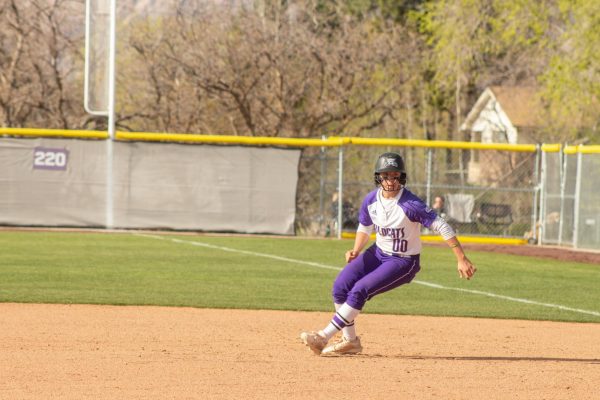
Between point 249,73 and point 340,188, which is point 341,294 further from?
point 249,73

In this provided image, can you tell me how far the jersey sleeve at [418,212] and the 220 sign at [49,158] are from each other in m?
16.6

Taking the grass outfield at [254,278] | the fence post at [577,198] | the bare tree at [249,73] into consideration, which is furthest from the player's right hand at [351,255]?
the bare tree at [249,73]

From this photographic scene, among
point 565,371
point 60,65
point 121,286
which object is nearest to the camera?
point 565,371

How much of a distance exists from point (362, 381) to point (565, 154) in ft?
55.3

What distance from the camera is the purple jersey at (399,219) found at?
907cm

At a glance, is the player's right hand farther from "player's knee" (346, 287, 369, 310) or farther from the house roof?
the house roof

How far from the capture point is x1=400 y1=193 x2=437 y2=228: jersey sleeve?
9016mm

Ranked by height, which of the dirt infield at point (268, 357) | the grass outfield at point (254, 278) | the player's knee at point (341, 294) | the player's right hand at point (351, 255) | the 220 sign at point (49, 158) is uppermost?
the 220 sign at point (49, 158)

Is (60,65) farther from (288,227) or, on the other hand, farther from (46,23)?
(288,227)

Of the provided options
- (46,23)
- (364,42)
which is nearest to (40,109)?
(46,23)

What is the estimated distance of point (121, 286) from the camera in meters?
14.7

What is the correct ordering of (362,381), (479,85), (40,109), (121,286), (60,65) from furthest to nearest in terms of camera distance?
1. (479,85)
2. (60,65)
3. (40,109)
4. (121,286)
5. (362,381)

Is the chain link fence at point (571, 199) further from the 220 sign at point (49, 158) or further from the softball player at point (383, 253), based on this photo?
the softball player at point (383, 253)

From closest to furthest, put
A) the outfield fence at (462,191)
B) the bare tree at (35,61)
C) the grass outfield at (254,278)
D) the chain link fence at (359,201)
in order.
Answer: the grass outfield at (254,278) → the outfield fence at (462,191) → the chain link fence at (359,201) → the bare tree at (35,61)
